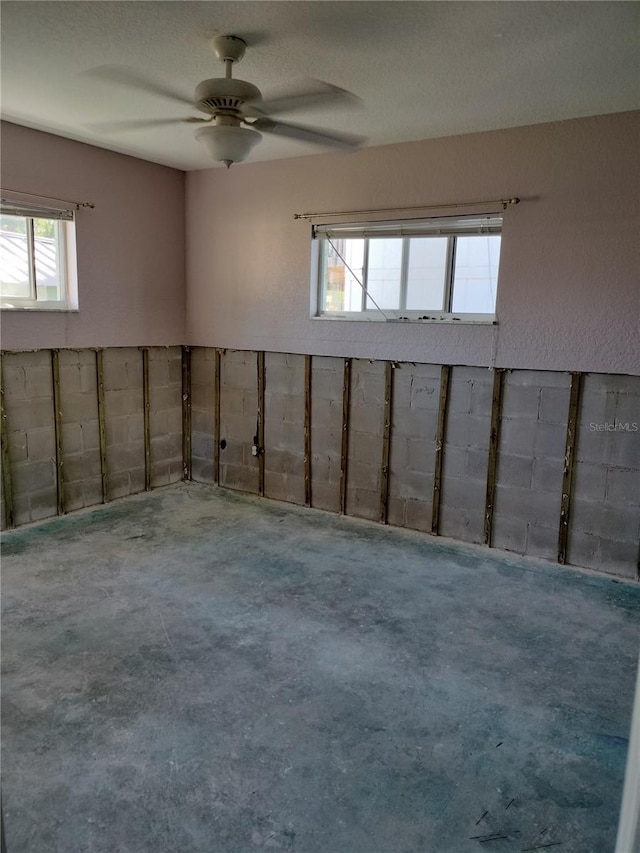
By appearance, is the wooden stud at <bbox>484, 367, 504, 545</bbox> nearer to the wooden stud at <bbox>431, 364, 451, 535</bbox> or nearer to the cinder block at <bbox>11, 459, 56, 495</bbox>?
the wooden stud at <bbox>431, 364, 451, 535</bbox>

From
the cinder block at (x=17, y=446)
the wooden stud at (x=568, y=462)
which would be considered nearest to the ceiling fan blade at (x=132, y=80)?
the cinder block at (x=17, y=446)

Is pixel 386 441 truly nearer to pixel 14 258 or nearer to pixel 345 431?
pixel 345 431

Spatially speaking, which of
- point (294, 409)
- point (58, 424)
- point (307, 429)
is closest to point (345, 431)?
point (307, 429)

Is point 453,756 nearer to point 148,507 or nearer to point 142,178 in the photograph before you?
point 148,507

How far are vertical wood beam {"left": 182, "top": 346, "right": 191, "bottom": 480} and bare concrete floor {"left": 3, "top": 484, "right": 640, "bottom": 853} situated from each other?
164 centimetres

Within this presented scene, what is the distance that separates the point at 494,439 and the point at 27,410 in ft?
11.3

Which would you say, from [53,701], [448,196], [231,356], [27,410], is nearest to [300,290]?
[231,356]

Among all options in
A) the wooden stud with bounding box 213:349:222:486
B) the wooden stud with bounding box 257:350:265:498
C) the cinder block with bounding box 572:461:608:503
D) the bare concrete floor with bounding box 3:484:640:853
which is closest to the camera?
the bare concrete floor with bounding box 3:484:640:853

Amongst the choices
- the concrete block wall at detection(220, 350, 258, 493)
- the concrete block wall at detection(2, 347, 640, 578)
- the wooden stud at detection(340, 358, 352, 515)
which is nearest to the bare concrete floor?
the concrete block wall at detection(2, 347, 640, 578)

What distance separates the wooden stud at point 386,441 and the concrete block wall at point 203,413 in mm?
1756

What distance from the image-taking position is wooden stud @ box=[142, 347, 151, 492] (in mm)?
5148

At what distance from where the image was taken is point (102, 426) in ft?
15.9

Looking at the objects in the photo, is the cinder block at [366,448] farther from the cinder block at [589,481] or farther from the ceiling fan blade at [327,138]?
the ceiling fan blade at [327,138]

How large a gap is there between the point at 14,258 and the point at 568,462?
13.7ft
